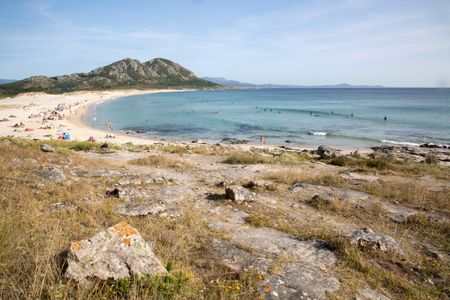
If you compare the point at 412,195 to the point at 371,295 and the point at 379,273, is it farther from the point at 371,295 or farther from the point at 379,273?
the point at 371,295

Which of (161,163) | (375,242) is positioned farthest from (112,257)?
(161,163)

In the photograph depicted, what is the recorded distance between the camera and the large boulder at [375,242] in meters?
5.93

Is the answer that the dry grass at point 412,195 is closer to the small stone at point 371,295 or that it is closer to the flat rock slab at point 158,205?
the small stone at point 371,295

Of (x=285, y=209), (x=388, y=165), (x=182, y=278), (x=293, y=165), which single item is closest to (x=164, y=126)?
(x=293, y=165)

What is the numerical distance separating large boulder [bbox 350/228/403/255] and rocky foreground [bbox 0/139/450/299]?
0.09 ft

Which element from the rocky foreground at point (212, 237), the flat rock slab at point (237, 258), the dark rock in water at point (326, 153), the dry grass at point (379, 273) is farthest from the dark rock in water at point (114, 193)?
the dark rock in water at point (326, 153)

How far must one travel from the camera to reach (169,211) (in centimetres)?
751

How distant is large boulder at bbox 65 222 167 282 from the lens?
363 centimetres

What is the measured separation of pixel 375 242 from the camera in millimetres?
6039

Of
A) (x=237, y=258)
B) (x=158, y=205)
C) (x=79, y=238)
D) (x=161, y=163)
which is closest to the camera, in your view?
(x=79, y=238)

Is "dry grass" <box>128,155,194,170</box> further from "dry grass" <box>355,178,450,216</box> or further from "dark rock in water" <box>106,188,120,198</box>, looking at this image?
"dry grass" <box>355,178,450,216</box>

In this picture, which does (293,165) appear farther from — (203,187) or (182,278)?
(182,278)

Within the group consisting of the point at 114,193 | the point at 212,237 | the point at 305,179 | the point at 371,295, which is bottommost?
the point at 305,179

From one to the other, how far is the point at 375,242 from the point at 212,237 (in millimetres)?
3625
